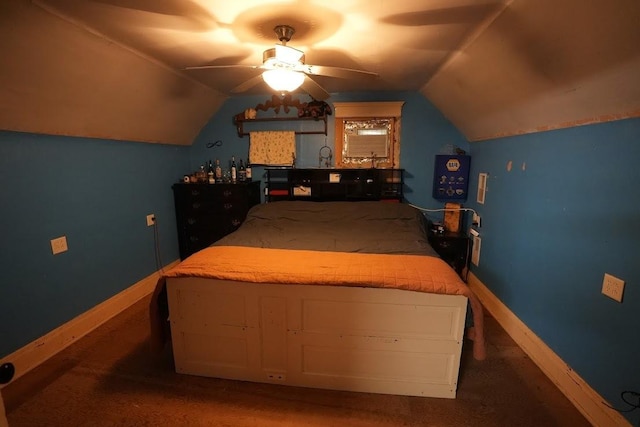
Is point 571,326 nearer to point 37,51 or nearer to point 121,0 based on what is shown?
point 121,0

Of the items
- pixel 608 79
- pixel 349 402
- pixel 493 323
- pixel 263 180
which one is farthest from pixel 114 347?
pixel 608 79

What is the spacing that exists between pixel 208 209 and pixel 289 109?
1.68 meters

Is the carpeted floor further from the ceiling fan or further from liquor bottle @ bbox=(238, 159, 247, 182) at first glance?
liquor bottle @ bbox=(238, 159, 247, 182)

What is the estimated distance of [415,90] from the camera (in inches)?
139

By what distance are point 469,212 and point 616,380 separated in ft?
7.03

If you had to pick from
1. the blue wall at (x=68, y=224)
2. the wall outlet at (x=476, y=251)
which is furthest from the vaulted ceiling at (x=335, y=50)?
the wall outlet at (x=476, y=251)

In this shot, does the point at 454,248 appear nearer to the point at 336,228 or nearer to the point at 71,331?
the point at 336,228

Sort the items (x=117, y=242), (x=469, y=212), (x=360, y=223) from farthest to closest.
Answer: (x=469, y=212) < (x=360, y=223) < (x=117, y=242)

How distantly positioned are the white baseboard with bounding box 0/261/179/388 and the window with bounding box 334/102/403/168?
9.16ft

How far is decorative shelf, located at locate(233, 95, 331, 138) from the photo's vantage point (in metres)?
3.66

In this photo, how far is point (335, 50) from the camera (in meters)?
2.26

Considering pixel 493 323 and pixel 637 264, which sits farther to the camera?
pixel 493 323

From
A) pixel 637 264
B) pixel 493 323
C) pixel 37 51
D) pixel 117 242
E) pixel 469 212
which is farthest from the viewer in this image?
pixel 469 212

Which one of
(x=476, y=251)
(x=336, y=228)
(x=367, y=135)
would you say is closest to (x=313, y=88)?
(x=336, y=228)
